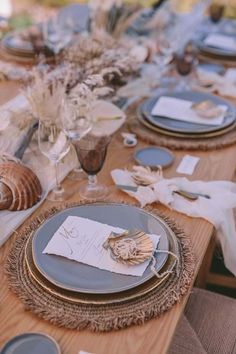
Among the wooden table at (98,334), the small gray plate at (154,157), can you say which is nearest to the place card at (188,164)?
the small gray plate at (154,157)

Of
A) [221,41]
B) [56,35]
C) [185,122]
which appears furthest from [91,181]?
[221,41]

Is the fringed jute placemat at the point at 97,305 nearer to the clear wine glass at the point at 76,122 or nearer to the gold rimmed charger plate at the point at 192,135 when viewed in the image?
the clear wine glass at the point at 76,122

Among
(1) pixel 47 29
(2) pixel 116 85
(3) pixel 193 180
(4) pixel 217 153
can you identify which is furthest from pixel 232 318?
(1) pixel 47 29

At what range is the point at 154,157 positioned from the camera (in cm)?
150

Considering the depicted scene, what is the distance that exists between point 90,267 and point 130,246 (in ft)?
0.30

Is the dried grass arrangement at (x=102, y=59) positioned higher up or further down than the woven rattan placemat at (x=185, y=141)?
higher up

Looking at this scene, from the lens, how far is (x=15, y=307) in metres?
0.99

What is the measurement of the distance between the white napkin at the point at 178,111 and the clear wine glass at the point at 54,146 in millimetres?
441

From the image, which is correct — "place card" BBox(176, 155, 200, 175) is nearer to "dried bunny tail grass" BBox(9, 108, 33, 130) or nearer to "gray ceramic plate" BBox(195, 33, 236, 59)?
A: "dried bunny tail grass" BBox(9, 108, 33, 130)

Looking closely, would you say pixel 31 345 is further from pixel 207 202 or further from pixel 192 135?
pixel 192 135

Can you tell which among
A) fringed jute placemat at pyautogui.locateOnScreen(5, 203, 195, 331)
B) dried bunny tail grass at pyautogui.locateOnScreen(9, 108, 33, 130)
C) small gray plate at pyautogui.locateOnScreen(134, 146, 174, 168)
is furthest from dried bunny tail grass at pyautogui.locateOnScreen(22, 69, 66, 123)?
fringed jute placemat at pyautogui.locateOnScreen(5, 203, 195, 331)

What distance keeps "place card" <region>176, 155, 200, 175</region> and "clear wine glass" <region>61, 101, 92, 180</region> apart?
272 millimetres

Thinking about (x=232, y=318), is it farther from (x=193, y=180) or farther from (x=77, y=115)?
(x=77, y=115)

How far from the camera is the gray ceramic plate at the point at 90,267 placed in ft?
3.25
